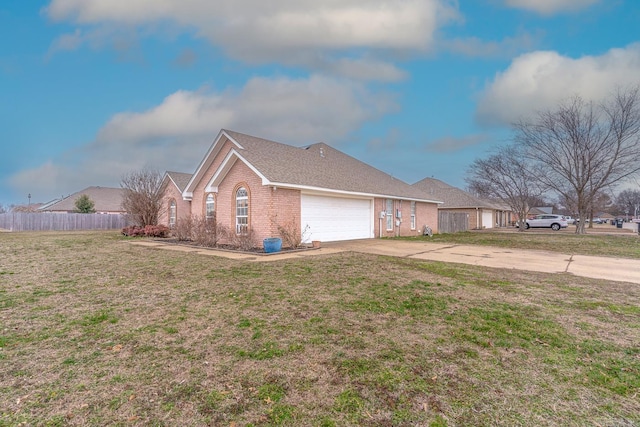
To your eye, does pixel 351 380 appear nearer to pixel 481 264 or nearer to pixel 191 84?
pixel 481 264

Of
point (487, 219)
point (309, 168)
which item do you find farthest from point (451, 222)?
point (487, 219)

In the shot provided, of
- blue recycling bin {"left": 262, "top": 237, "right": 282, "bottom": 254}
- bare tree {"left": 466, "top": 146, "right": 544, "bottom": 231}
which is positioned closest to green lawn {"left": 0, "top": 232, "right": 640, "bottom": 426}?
blue recycling bin {"left": 262, "top": 237, "right": 282, "bottom": 254}

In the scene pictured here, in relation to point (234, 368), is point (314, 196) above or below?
above

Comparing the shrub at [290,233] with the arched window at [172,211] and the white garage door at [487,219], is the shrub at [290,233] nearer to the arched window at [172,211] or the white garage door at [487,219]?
the arched window at [172,211]

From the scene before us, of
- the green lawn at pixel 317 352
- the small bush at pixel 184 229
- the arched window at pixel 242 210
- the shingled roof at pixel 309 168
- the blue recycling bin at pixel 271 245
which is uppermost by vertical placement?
the shingled roof at pixel 309 168

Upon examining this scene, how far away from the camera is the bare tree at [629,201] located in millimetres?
88619

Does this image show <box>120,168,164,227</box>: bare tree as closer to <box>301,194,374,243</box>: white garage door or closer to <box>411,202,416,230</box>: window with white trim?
<box>301,194,374,243</box>: white garage door

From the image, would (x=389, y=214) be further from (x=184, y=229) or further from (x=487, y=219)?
(x=487, y=219)

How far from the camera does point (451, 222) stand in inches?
1142

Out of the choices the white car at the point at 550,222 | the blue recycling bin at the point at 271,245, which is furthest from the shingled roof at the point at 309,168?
the white car at the point at 550,222

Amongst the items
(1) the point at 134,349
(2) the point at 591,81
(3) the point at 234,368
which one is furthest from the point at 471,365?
(2) the point at 591,81

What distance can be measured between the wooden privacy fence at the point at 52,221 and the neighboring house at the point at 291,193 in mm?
19752

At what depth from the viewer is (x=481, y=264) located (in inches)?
391

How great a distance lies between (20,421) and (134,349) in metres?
1.33
